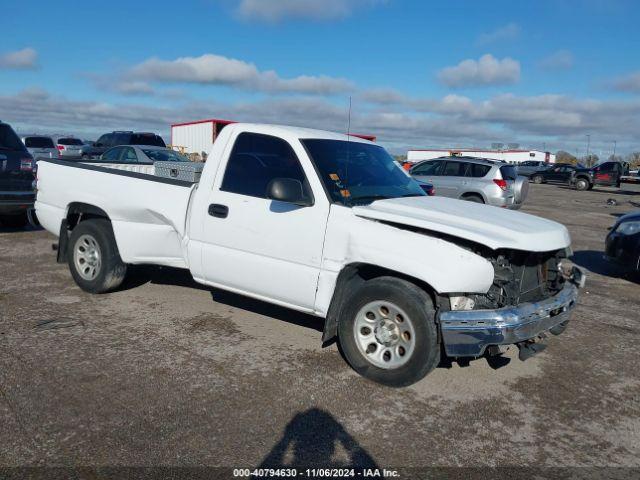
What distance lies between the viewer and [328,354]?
469 cm

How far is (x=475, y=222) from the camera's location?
4.05 meters

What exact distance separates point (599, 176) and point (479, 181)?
23.5 metres

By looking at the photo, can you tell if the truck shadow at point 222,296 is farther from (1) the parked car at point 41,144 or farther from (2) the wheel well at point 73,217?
(1) the parked car at point 41,144

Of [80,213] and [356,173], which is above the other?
[356,173]

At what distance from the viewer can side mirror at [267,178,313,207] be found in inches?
167

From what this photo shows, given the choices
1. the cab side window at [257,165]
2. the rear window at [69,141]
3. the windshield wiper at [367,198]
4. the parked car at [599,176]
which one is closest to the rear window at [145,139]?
the rear window at [69,141]

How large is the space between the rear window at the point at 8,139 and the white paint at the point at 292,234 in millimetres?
4565

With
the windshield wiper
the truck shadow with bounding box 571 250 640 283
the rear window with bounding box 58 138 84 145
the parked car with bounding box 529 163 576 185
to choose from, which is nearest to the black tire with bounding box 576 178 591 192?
the parked car with bounding box 529 163 576 185

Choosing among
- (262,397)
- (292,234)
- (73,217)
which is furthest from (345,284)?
(73,217)

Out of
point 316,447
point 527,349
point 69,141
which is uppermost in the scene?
point 69,141

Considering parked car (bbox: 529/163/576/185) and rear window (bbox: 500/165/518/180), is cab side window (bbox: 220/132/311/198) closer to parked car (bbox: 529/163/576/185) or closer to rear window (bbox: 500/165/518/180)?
rear window (bbox: 500/165/518/180)

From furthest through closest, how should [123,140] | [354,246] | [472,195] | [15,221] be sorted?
[123,140]
[472,195]
[15,221]
[354,246]

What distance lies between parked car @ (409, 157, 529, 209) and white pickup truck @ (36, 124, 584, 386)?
9.09 metres

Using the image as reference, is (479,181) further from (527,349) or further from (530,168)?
(530,168)
